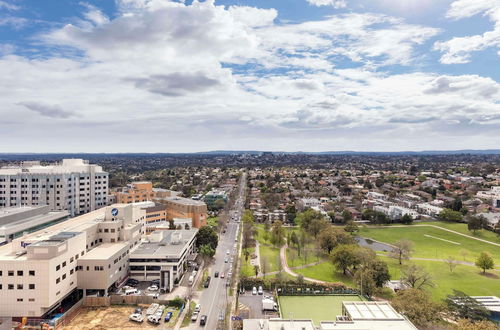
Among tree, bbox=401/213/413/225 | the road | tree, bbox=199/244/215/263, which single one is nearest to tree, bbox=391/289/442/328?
the road

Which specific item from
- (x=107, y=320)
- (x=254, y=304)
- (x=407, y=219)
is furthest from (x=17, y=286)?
(x=407, y=219)

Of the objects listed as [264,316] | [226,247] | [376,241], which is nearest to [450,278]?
[376,241]

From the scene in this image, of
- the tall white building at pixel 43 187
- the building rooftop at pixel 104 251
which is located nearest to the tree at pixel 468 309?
the building rooftop at pixel 104 251

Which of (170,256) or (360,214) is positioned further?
(360,214)

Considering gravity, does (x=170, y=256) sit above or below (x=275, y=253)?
above

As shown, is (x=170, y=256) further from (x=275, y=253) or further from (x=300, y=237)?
(x=300, y=237)

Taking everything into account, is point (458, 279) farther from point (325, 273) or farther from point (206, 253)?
point (206, 253)
